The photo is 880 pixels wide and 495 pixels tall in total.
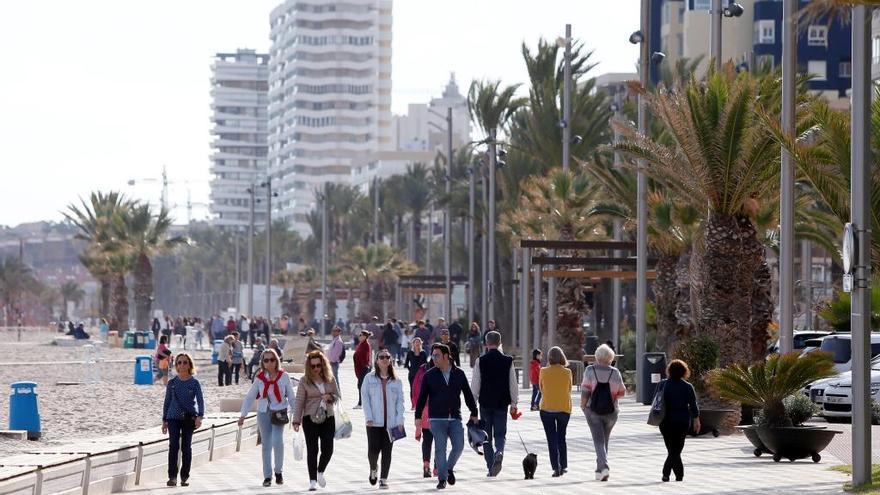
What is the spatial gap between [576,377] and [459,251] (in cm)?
5775

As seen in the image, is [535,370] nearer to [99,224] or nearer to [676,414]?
[676,414]

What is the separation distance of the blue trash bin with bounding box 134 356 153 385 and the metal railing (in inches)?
947

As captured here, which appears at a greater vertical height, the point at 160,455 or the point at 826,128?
the point at 826,128

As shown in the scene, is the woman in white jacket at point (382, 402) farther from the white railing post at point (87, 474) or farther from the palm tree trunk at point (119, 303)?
the palm tree trunk at point (119, 303)

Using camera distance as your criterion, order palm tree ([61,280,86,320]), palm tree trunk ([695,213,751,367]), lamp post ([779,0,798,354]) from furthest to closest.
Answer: palm tree ([61,280,86,320])
palm tree trunk ([695,213,751,367])
lamp post ([779,0,798,354])

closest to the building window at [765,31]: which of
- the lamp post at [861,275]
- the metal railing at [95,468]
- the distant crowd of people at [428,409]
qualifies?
the metal railing at [95,468]

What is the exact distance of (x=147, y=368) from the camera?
45688 mm

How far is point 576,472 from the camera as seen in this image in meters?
19.7

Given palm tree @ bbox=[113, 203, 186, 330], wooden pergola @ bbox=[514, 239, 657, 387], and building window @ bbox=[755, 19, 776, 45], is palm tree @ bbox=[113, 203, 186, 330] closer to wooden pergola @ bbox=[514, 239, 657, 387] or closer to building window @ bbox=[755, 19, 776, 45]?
building window @ bbox=[755, 19, 776, 45]

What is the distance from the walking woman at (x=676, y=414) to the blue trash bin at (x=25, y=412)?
11071 mm

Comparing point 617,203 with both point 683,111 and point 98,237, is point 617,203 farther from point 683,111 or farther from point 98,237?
point 98,237

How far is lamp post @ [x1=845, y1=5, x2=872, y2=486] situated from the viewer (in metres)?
17.0

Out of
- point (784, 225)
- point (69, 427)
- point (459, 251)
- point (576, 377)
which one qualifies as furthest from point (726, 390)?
point (459, 251)

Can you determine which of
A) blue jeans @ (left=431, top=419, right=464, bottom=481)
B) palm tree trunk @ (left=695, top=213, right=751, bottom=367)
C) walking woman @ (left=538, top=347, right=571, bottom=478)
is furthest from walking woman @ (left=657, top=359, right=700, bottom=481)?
palm tree trunk @ (left=695, top=213, right=751, bottom=367)
